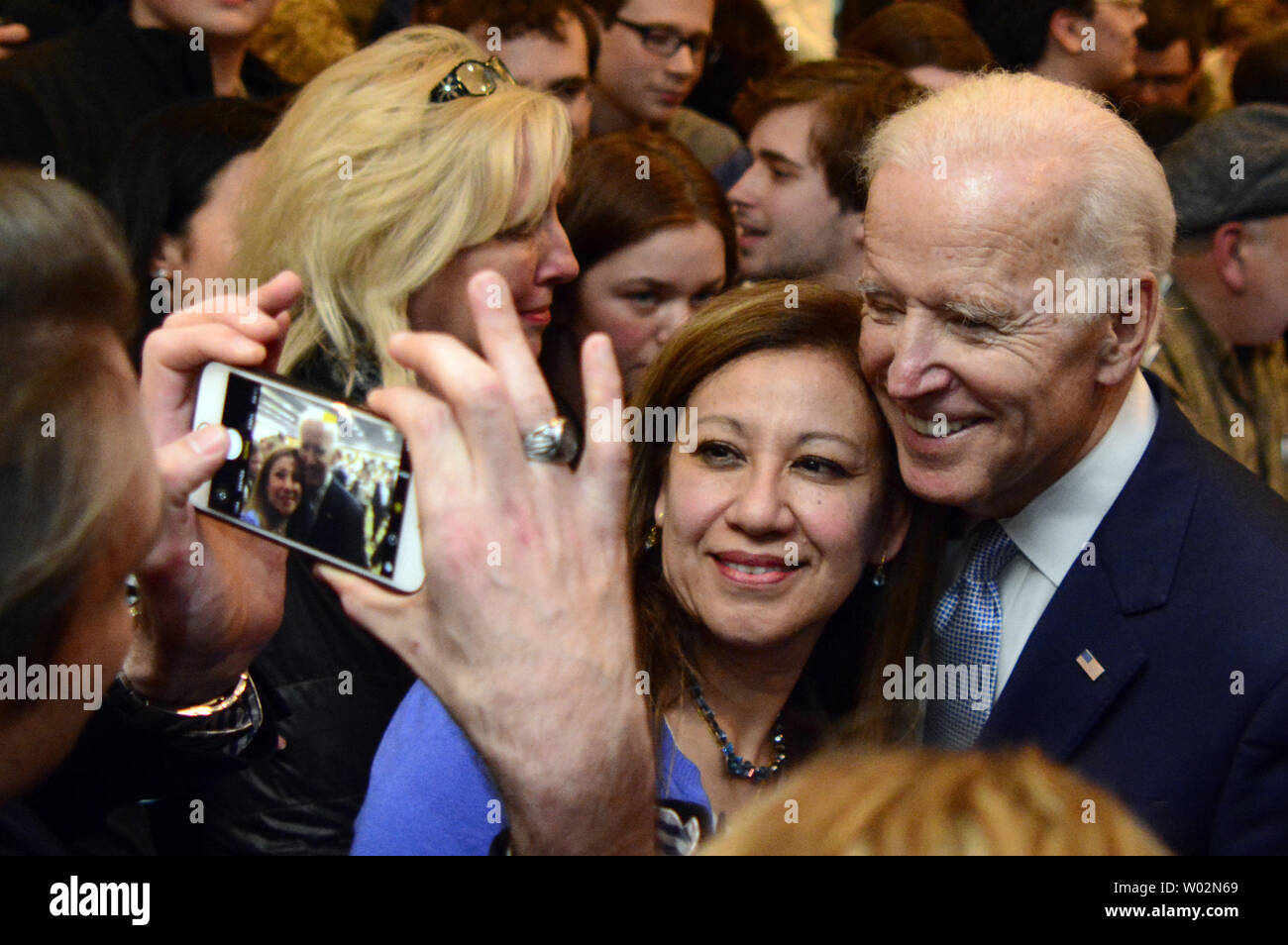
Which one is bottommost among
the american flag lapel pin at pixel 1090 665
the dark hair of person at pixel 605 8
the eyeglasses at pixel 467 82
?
the american flag lapel pin at pixel 1090 665

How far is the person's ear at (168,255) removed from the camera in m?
2.86

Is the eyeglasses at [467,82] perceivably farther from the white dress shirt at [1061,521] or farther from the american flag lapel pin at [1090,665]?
the american flag lapel pin at [1090,665]

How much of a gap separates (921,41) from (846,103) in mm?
733

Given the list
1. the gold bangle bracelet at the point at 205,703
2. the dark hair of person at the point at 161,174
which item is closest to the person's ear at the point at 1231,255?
the dark hair of person at the point at 161,174

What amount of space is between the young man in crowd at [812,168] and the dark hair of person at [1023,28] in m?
1.25

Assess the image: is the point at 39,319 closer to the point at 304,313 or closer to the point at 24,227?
the point at 24,227

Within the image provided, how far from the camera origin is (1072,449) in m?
1.92

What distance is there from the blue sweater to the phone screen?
375mm

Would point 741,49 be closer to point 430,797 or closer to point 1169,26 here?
point 1169,26

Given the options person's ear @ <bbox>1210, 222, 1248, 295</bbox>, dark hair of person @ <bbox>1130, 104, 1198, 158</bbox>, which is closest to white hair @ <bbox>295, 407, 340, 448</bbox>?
person's ear @ <bbox>1210, 222, 1248, 295</bbox>

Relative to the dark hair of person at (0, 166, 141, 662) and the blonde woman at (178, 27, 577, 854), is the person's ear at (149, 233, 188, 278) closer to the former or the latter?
the blonde woman at (178, 27, 577, 854)

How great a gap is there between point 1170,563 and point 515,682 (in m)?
1.11

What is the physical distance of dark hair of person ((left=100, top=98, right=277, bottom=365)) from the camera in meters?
2.85

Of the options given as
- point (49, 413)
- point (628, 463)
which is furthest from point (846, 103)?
point (49, 413)
